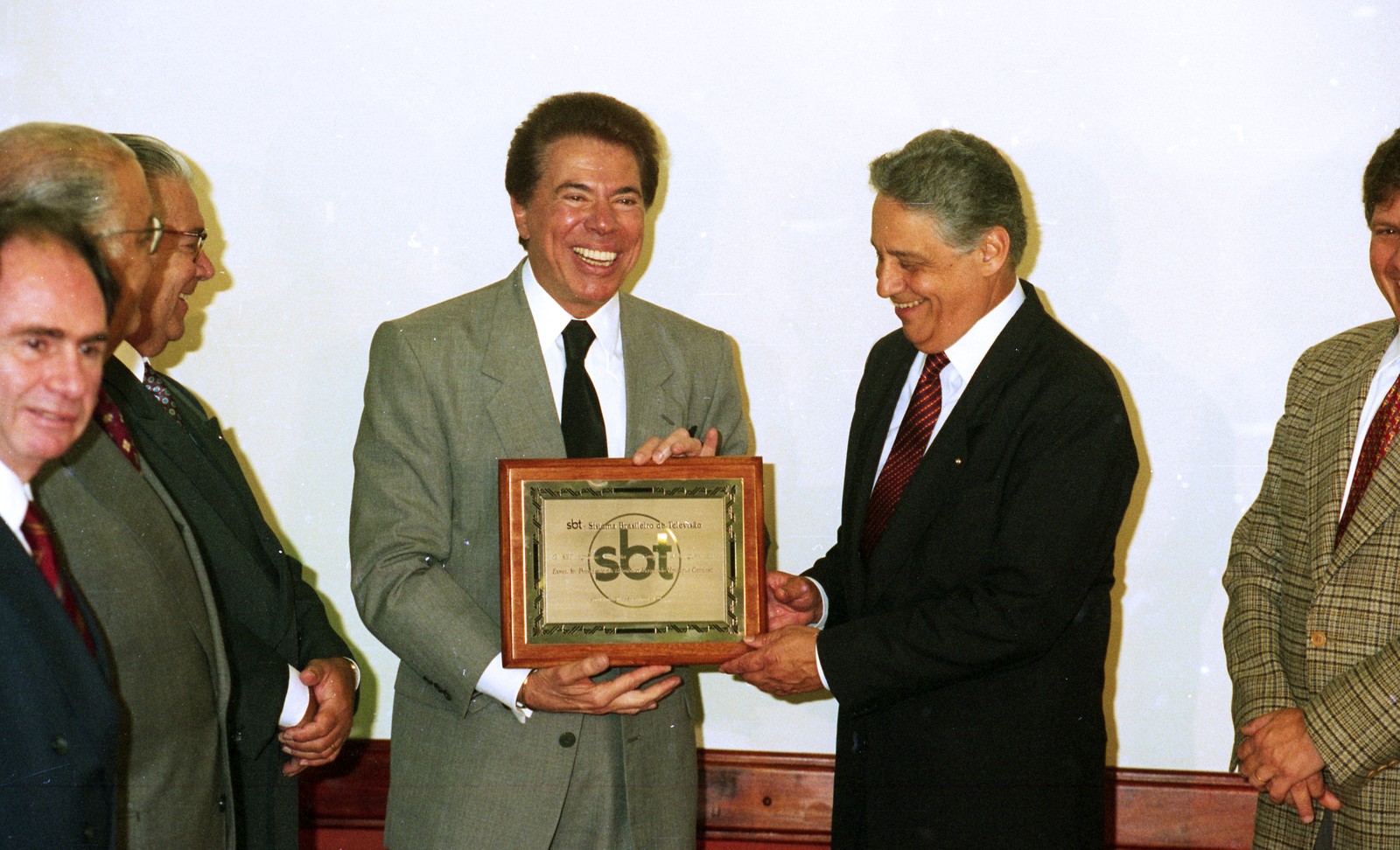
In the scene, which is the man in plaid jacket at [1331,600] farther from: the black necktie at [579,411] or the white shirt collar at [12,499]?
the white shirt collar at [12,499]

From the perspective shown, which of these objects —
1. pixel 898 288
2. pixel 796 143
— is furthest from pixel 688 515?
pixel 796 143

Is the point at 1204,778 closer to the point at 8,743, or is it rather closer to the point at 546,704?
the point at 546,704

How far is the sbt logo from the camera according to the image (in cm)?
218

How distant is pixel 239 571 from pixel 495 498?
18.0 inches

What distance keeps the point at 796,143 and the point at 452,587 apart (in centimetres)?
148

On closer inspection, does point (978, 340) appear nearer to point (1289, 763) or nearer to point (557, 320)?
point (557, 320)

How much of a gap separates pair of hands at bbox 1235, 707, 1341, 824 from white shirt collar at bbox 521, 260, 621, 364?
136 cm

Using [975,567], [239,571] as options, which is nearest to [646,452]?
[975,567]

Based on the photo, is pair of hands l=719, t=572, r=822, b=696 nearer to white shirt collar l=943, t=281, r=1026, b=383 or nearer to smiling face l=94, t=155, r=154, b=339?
white shirt collar l=943, t=281, r=1026, b=383

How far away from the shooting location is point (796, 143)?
10.2 feet

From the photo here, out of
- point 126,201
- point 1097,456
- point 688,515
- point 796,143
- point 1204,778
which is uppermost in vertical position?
point 796,143

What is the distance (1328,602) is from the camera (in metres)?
2.21

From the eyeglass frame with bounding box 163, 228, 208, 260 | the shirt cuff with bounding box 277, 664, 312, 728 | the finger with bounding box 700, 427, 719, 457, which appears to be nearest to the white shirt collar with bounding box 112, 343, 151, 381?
the eyeglass frame with bounding box 163, 228, 208, 260

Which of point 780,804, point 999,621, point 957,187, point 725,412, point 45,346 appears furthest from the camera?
point 780,804
